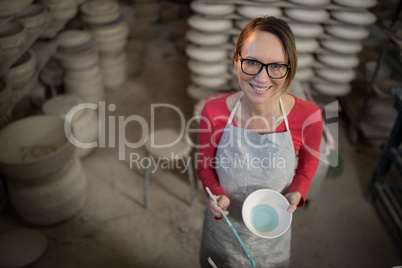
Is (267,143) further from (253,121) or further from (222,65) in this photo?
(222,65)

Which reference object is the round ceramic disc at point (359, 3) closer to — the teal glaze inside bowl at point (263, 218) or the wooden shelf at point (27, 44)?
the teal glaze inside bowl at point (263, 218)

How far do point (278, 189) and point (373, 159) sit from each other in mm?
2387

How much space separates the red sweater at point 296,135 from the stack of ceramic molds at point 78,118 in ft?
6.16

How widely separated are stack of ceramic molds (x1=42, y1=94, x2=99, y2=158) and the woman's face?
2189 millimetres

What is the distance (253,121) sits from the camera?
5.03ft

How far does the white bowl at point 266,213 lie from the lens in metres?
1.51

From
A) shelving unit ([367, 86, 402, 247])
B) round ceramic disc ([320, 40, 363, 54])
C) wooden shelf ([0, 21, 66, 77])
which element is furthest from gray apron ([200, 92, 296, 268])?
round ceramic disc ([320, 40, 363, 54])

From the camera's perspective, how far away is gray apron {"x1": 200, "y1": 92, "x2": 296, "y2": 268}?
1.53m

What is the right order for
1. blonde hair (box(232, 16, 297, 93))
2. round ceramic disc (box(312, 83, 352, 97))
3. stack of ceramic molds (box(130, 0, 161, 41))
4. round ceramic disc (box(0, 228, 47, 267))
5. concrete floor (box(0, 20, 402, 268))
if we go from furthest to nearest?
1. stack of ceramic molds (box(130, 0, 161, 41))
2. round ceramic disc (box(312, 83, 352, 97))
3. concrete floor (box(0, 20, 402, 268))
4. round ceramic disc (box(0, 228, 47, 267))
5. blonde hair (box(232, 16, 297, 93))

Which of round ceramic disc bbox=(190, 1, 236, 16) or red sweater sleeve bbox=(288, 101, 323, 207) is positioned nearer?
red sweater sleeve bbox=(288, 101, 323, 207)

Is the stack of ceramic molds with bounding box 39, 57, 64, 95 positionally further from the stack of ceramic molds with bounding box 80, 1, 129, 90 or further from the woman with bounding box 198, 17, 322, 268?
the woman with bounding box 198, 17, 322, 268

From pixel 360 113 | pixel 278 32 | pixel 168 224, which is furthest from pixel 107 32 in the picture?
pixel 278 32

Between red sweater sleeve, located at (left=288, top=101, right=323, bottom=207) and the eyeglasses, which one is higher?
the eyeglasses

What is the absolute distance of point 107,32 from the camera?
4.00 meters
